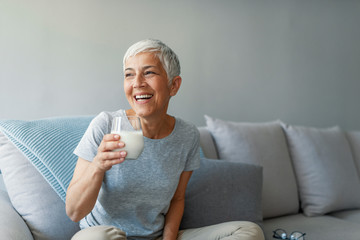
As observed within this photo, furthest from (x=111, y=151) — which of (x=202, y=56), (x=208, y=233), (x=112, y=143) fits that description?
(x=202, y=56)

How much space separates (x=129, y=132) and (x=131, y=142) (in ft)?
0.11

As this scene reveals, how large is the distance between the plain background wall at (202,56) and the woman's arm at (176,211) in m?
0.82

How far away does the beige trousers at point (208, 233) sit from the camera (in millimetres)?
1214

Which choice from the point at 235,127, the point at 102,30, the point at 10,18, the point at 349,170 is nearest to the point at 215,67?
the point at 235,127

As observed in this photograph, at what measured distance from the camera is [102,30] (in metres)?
2.23

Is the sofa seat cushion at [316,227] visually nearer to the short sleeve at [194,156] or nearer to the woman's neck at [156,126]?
the short sleeve at [194,156]

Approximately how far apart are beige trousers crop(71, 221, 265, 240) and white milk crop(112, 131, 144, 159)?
269 mm

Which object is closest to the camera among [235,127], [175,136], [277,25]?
[175,136]

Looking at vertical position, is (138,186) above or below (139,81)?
below

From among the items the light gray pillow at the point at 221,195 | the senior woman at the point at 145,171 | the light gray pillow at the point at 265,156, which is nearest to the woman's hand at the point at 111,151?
the senior woman at the point at 145,171

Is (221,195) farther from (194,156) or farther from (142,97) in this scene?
(142,97)

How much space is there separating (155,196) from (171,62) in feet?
1.71

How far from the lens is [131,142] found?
1151 mm

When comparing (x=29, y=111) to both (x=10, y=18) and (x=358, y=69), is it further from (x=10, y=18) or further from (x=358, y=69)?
(x=358, y=69)
